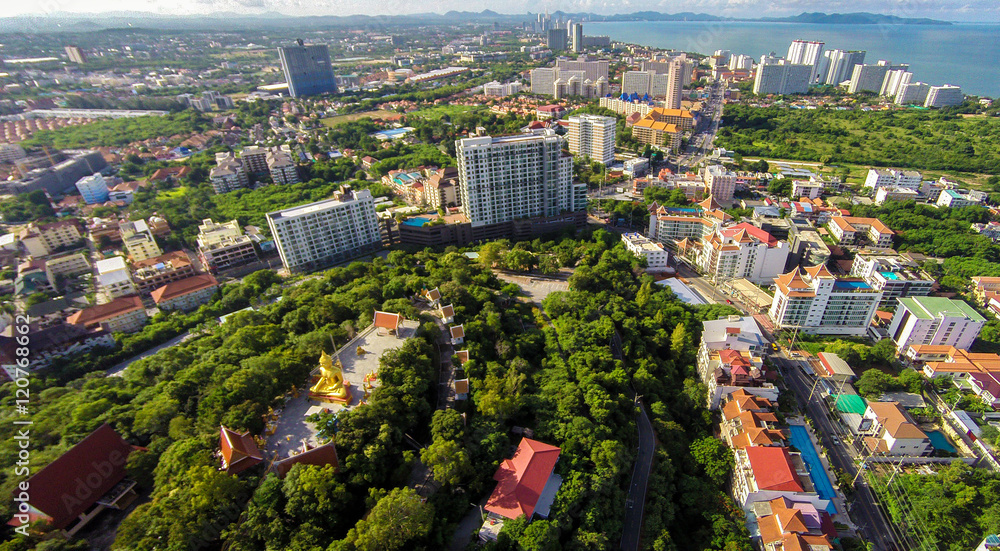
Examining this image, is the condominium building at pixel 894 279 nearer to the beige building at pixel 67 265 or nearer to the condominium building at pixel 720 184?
the condominium building at pixel 720 184

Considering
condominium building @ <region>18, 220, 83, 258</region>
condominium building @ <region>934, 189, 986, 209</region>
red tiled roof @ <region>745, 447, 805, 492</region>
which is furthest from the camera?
condominium building @ <region>934, 189, 986, 209</region>

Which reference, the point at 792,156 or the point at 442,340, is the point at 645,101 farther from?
the point at 442,340

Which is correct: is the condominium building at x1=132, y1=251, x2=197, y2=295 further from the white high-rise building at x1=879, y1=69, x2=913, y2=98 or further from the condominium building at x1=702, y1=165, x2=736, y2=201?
the white high-rise building at x1=879, y1=69, x2=913, y2=98

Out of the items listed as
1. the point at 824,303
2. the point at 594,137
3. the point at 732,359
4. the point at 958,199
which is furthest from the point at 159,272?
the point at 958,199

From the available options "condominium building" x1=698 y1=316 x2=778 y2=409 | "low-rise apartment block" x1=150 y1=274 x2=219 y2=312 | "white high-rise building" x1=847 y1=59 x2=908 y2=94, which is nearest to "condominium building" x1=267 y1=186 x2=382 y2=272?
"low-rise apartment block" x1=150 y1=274 x2=219 y2=312

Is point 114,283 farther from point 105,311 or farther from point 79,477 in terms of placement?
point 79,477

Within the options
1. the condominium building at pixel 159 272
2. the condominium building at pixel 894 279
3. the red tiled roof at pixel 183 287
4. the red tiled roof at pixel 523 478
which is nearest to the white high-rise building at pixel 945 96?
the condominium building at pixel 894 279
